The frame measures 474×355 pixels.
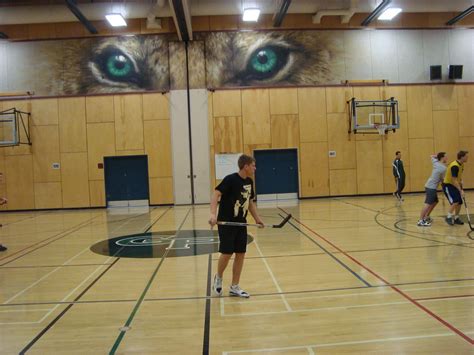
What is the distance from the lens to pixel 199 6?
1817cm

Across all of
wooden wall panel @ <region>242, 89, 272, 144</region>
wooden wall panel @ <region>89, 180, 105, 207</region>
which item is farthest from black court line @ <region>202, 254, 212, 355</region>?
wooden wall panel @ <region>89, 180, 105, 207</region>

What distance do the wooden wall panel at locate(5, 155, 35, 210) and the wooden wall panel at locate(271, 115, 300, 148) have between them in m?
11.5

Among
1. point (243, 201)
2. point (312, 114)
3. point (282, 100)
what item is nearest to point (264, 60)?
point (282, 100)

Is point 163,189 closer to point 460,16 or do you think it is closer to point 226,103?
point 226,103

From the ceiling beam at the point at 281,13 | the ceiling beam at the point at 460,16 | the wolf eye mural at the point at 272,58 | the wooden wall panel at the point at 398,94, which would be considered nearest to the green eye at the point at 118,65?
the wolf eye mural at the point at 272,58

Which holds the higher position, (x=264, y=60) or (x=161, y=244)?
(x=264, y=60)

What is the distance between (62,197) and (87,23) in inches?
316

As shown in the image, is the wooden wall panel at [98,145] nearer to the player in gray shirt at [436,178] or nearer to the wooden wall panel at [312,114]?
the wooden wall panel at [312,114]

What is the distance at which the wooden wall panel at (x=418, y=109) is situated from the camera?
1969 cm

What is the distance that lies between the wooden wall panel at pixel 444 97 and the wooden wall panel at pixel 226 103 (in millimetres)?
9438

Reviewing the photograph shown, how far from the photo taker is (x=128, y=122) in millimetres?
19203

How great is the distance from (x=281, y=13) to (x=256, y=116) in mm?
4633

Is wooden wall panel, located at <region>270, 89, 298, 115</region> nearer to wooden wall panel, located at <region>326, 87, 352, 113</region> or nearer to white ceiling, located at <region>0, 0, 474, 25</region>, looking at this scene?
wooden wall panel, located at <region>326, 87, 352, 113</region>

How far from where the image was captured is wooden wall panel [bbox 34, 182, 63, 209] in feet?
63.2
